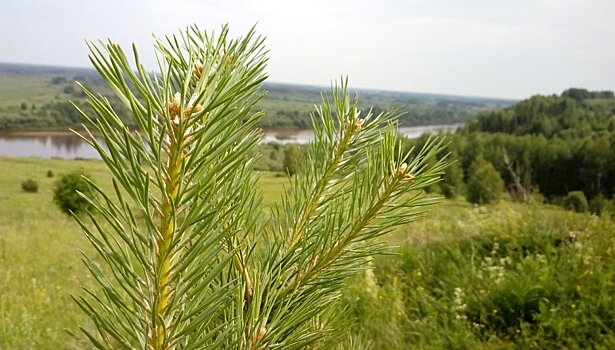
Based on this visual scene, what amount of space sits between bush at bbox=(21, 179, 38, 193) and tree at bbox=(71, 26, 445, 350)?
48538 mm

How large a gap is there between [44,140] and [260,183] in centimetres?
10571

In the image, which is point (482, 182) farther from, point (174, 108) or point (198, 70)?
point (174, 108)

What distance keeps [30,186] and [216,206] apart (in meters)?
49.1

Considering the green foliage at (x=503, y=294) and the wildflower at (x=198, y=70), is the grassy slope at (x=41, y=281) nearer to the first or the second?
the wildflower at (x=198, y=70)

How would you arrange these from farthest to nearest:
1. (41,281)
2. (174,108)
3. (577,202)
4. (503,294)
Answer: (577,202) → (41,281) → (503,294) → (174,108)

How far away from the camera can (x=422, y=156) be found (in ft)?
3.22

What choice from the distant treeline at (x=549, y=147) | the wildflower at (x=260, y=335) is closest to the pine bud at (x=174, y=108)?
the wildflower at (x=260, y=335)

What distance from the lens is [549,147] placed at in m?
64.4

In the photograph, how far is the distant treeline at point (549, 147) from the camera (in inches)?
2127

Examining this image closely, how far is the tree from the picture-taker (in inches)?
20.4

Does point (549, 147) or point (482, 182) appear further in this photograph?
point (549, 147)

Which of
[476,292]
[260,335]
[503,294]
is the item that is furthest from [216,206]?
[476,292]

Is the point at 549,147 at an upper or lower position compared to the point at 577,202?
upper

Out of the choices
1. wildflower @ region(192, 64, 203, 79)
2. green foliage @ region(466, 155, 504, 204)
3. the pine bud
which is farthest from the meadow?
green foliage @ region(466, 155, 504, 204)
